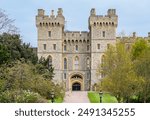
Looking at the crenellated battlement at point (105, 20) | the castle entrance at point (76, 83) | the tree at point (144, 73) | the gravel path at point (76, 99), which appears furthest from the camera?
the castle entrance at point (76, 83)

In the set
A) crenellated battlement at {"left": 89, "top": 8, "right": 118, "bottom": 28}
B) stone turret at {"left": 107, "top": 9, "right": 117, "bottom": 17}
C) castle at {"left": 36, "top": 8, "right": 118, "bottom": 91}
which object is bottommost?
castle at {"left": 36, "top": 8, "right": 118, "bottom": 91}

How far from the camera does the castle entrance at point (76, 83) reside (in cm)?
6041

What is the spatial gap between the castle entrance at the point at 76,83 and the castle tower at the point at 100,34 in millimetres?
2489

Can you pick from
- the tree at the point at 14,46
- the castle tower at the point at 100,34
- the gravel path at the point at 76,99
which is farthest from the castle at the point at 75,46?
the tree at the point at 14,46

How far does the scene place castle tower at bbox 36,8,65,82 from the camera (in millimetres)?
58656

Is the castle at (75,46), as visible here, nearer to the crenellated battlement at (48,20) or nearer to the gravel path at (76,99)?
the crenellated battlement at (48,20)

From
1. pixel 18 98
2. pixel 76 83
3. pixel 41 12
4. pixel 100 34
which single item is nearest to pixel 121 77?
pixel 18 98

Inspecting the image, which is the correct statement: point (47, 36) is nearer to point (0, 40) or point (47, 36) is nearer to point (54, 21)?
point (54, 21)

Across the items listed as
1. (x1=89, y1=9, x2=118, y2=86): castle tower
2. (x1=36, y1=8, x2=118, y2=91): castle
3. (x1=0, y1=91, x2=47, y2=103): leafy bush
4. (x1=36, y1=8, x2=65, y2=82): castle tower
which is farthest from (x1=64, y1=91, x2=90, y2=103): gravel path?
(x1=89, y1=9, x2=118, y2=86): castle tower

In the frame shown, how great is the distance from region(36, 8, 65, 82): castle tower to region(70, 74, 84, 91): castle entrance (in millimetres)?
2586

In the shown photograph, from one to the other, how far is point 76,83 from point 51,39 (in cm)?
803

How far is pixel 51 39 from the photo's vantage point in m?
58.7

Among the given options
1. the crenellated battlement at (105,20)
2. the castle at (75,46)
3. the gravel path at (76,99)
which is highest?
the crenellated battlement at (105,20)

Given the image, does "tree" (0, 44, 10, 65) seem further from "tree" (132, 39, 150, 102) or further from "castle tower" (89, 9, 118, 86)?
"castle tower" (89, 9, 118, 86)
